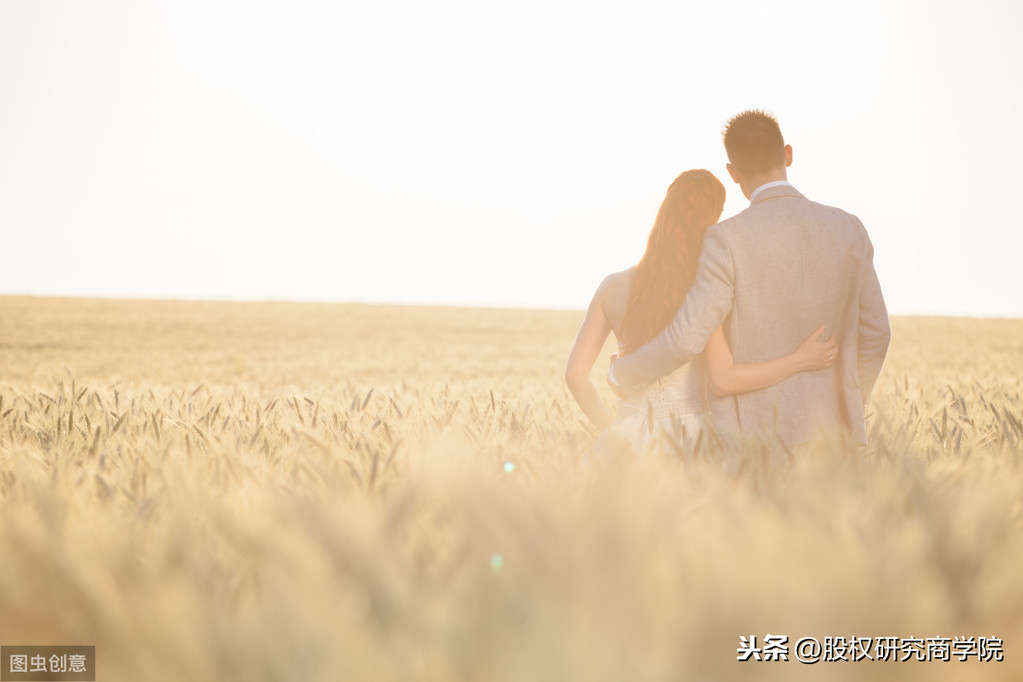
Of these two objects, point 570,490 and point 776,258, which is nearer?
point 570,490

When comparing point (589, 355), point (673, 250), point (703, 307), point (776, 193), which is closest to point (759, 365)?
point (703, 307)

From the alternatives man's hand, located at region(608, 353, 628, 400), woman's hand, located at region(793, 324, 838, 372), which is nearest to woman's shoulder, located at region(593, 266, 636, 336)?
man's hand, located at region(608, 353, 628, 400)

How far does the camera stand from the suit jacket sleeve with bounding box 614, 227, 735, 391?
7.86ft

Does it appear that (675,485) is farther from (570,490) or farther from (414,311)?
(414,311)

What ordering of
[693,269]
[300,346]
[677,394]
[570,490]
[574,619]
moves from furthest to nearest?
[300,346] → [677,394] → [693,269] → [570,490] → [574,619]

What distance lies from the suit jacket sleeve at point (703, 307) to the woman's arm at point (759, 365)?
93mm

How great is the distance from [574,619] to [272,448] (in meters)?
1.89

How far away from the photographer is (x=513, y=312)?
1184 inches

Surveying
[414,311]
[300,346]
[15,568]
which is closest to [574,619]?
[15,568]

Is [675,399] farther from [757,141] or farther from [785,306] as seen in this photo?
[757,141]

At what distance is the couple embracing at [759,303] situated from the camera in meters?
2.42

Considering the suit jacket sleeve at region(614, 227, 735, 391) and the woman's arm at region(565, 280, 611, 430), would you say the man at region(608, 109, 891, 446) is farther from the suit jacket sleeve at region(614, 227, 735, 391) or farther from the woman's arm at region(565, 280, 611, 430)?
the woman's arm at region(565, 280, 611, 430)

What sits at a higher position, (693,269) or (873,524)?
(693,269)

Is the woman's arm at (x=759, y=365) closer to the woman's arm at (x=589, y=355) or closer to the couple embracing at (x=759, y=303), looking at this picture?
the couple embracing at (x=759, y=303)
